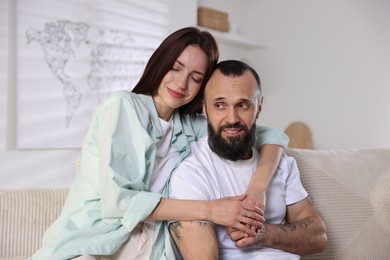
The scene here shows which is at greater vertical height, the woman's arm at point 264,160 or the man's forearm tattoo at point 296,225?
the woman's arm at point 264,160

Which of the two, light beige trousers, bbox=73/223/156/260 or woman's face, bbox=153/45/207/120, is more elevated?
woman's face, bbox=153/45/207/120

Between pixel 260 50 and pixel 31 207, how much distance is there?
377 centimetres

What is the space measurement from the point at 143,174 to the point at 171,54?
0.46m

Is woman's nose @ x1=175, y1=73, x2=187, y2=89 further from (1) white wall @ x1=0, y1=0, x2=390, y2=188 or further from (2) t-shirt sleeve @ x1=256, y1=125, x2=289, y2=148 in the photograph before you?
(1) white wall @ x1=0, y1=0, x2=390, y2=188

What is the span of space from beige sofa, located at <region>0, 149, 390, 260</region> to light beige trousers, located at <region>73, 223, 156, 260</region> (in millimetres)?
480

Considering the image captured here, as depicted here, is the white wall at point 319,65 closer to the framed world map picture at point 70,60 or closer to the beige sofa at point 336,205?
the framed world map picture at point 70,60

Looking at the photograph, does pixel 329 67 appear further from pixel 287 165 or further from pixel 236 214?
pixel 236 214

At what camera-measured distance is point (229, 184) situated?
1.67 metres

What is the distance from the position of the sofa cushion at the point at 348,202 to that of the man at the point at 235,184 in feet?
0.83

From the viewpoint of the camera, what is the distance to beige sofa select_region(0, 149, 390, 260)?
1867 millimetres

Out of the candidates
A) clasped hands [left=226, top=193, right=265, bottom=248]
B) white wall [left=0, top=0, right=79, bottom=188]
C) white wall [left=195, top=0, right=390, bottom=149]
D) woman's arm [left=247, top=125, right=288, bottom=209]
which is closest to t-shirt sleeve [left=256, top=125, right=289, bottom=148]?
woman's arm [left=247, top=125, right=288, bottom=209]

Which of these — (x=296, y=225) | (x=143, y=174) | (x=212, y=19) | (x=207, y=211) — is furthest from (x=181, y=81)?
(x=212, y=19)

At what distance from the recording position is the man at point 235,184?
5.01 feet

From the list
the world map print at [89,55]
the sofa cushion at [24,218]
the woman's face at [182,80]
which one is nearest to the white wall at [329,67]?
the world map print at [89,55]
